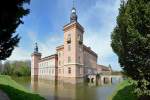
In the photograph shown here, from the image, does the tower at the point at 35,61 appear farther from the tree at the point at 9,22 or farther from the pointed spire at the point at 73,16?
the tree at the point at 9,22

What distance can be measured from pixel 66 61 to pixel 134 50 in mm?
48288

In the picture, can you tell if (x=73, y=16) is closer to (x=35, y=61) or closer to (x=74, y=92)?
(x=74, y=92)

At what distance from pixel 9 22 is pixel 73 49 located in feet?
165

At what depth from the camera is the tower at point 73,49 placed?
195 feet

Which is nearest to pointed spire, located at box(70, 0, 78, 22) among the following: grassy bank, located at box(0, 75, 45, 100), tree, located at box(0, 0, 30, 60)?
grassy bank, located at box(0, 75, 45, 100)

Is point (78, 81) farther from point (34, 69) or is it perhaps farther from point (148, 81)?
point (148, 81)

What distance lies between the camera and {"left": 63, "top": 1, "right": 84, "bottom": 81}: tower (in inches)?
2342

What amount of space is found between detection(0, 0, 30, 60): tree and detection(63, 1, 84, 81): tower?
43.2 meters

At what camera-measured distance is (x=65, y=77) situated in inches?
2467

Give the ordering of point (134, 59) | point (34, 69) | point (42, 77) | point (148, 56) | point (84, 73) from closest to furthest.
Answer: point (148, 56), point (134, 59), point (84, 73), point (42, 77), point (34, 69)

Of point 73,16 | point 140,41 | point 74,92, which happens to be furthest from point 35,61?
point 140,41

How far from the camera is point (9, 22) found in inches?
380

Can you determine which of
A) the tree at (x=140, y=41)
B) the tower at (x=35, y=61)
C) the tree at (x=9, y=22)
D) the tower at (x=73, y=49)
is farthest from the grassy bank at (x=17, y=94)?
the tower at (x=35, y=61)

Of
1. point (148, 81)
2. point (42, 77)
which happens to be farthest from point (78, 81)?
point (148, 81)
